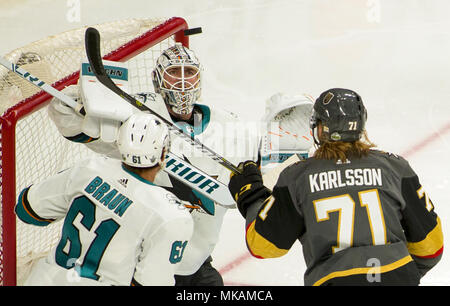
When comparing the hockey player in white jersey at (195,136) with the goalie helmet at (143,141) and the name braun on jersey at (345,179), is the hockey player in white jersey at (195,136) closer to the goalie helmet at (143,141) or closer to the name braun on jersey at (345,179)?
the goalie helmet at (143,141)

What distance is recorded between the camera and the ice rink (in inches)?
161

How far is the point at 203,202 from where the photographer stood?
2615 millimetres

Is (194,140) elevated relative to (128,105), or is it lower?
lower

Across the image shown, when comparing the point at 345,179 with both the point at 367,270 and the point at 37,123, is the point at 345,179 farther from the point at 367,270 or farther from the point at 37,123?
the point at 37,123

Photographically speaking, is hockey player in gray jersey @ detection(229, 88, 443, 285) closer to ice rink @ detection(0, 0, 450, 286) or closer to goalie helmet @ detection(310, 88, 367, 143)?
goalie helmet @ detection(310, 88, 367, 143)

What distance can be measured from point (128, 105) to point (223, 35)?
2274 mm

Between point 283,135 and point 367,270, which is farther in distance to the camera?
point 283,135

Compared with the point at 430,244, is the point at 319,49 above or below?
below

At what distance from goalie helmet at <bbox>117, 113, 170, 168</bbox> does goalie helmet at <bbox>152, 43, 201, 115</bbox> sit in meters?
0.49

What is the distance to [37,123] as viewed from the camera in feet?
9.50

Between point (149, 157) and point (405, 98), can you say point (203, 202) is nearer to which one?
point (149, 157)

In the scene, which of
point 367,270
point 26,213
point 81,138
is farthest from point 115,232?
point 367,270

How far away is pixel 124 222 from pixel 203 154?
2.13 feet
